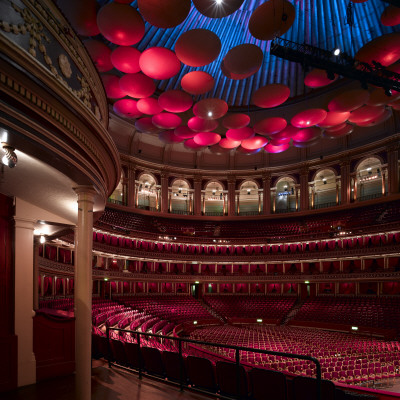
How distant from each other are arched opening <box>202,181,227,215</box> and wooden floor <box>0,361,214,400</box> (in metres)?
28.9

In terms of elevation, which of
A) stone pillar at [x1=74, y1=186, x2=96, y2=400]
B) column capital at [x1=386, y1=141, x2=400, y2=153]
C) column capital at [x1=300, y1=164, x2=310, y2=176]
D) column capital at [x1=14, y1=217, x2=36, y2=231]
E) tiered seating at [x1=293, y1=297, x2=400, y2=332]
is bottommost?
tiered seating at [x1=293, y1=297, x2=400, y2=332]

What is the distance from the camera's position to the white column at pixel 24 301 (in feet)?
19.2

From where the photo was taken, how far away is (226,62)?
9.97 meters

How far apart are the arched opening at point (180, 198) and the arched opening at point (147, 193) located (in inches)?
62.1

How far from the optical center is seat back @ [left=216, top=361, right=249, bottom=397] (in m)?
4.65

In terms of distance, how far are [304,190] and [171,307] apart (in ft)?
57.6

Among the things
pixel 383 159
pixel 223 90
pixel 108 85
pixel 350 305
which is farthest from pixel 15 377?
pixel 383 159

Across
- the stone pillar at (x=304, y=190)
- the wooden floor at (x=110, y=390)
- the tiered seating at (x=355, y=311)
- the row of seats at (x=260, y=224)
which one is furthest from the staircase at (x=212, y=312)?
the wooden floor at (x=110, y=390)

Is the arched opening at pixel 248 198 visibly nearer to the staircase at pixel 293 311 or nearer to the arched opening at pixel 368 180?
the arched opening at pixel 368 180

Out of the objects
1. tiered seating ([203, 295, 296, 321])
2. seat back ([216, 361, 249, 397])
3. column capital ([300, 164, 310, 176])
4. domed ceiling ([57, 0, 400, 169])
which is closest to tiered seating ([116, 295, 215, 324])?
tiered seating ([203, 295, 296, 321])

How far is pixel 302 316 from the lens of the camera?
2528cm

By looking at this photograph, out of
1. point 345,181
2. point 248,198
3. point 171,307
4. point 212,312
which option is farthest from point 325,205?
point 171,307

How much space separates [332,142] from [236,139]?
21.4m

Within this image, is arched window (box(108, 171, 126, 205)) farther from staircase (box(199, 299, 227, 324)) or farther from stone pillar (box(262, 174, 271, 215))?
stone pillar (box(262, 174, 271, 215))
